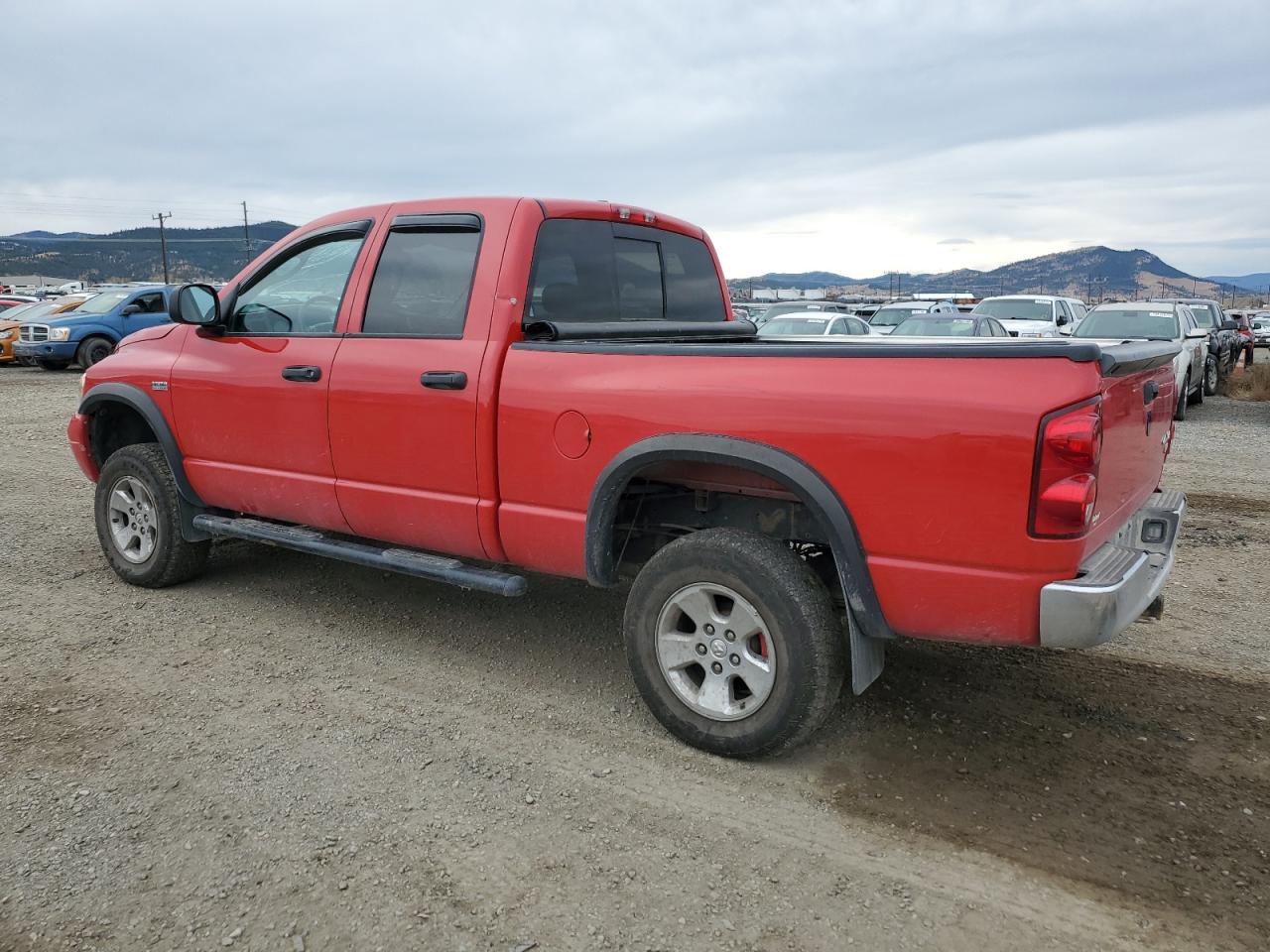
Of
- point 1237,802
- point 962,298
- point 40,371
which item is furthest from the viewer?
point 962,298

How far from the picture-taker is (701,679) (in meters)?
3.70

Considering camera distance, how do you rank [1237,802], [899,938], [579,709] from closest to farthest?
[899,938]
[1237,802]
[579,709]

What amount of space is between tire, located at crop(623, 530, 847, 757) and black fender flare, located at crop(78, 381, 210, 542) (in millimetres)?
2902

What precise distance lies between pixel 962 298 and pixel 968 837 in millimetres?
35896

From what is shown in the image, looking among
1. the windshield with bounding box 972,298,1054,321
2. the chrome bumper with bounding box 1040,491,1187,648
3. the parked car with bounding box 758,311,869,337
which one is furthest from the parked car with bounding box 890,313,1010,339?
the chrome bumper with bounding box 1040,491,1187,648

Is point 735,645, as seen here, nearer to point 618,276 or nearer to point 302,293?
point 618,276

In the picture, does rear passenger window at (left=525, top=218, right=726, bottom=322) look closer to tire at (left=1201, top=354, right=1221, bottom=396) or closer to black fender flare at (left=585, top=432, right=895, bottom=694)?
black fender flare at (left=585, top=432, right=895, bottom=694)

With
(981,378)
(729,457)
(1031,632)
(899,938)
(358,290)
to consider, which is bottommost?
(899,938)

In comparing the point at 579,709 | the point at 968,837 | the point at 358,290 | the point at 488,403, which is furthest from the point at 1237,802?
the point at 358,290

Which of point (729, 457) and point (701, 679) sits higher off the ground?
point (729, 457)

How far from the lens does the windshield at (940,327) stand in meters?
15.3

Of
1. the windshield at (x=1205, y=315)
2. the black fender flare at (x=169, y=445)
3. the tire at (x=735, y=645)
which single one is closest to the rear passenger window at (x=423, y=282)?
the tire at (x=735, y=645)

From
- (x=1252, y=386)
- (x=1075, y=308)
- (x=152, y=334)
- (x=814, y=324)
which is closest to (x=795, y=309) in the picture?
(x=1075, y=308)

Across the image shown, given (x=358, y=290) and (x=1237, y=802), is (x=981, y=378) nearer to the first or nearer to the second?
(x=1237, y=802)
